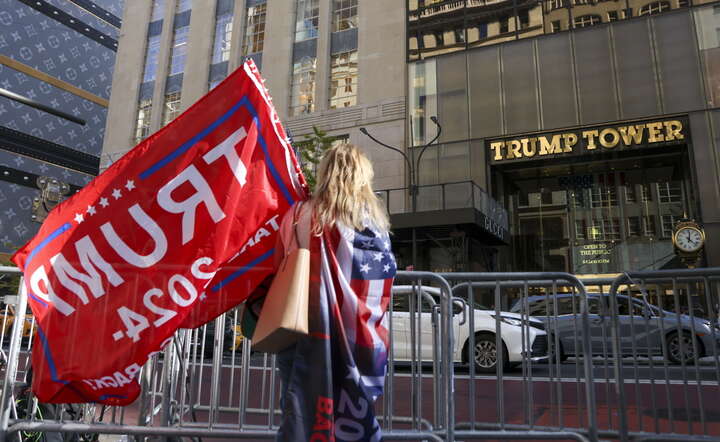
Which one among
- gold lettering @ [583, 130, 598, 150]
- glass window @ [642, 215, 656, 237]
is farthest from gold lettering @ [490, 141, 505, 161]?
glass window @ [642, 215, 656, 237]

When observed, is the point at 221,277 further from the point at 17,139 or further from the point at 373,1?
the point at 17,139

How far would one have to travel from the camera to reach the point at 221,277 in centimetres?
284

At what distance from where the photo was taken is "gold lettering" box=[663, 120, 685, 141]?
19.3 metres

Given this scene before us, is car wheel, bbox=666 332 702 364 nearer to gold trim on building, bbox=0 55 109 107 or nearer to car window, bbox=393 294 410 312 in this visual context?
car window, bbox=393 294 410 312

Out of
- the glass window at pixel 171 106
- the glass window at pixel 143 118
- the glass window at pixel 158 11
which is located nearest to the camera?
the glass window at pixel 171 106

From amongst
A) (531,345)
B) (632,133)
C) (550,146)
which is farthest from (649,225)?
(531,345)

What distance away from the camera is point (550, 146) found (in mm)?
20938

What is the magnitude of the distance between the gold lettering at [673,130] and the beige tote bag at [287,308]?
68.6 ft

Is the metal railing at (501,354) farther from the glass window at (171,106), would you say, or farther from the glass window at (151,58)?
the glass window at (151,58)

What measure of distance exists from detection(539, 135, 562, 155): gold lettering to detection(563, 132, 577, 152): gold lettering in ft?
0.86

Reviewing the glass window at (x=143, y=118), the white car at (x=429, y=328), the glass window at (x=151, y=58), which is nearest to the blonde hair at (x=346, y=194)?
the white car at (x=429, y=328)

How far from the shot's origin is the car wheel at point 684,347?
3.93 m

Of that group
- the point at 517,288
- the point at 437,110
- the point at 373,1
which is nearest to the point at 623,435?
the point at 517,288

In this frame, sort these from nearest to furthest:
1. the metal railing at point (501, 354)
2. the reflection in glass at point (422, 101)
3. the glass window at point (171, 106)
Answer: the metal railing at point (501, 354) < the reflection in glass at point (422, 101) < the glass window at point (171, 106)
